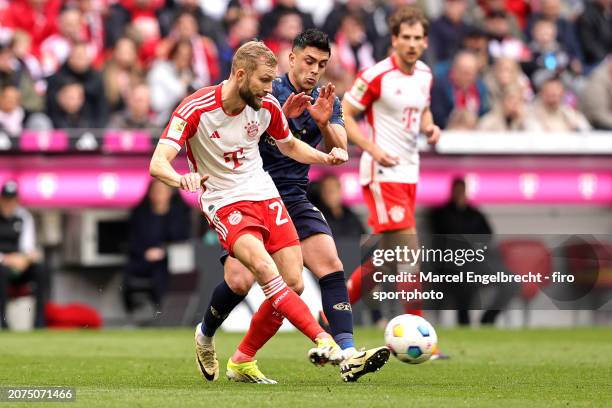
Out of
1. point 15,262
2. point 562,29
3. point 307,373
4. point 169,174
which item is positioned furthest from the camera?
point 562,29

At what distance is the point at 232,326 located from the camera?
16.2m

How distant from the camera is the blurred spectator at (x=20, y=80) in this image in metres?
17.7

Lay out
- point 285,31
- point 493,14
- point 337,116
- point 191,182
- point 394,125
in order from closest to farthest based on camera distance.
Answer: point 191,182, point 337,116, point 394,125, point 285,31, point 493,14

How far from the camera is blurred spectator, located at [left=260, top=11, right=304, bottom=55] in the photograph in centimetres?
1959

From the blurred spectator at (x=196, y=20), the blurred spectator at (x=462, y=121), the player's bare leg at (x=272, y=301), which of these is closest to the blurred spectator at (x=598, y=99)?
the blurred spectator at (x=462, y=121)

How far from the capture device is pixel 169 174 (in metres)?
8.57

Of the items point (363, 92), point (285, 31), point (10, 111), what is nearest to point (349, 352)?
point (363, 92)

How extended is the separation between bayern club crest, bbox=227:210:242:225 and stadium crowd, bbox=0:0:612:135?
8.55m

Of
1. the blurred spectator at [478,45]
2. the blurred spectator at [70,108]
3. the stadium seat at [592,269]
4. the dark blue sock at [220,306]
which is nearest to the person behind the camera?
the dark blue sock at [220,306]

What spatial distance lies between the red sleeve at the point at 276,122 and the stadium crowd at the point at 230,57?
27.5 ft

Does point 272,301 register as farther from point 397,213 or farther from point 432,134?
point 397,213

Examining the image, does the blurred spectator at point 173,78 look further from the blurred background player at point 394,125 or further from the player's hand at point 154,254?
the blurred background player at point 394,125

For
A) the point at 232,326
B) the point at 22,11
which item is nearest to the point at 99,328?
the point at 232,326

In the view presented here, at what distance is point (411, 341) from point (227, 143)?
6.33 ft
